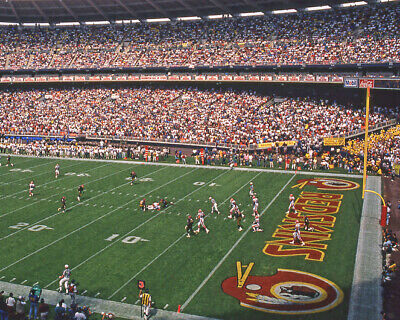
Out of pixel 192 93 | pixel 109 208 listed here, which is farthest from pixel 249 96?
pixel 109 208

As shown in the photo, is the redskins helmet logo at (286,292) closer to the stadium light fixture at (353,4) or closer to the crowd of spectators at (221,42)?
the crowd of spectators at (221,42)

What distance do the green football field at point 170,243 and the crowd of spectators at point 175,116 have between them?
A: 1085cm

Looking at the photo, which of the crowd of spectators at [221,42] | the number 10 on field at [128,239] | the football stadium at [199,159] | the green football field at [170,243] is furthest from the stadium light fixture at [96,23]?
the number 10 on field at [128,239]

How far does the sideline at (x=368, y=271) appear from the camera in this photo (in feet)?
46.8

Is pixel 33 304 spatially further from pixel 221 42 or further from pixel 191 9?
pixel 191 9

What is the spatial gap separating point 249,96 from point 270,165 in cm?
1555

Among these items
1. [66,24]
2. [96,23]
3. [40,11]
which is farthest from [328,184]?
[66,24]

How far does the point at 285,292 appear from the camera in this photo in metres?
15.6

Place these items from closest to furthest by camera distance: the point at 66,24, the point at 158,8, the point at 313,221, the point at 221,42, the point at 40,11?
the point at 313,221
the point at 221,42
the point at 158,8
the point at 40,11
the point at 66,24

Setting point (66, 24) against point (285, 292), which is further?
point (66, 24)

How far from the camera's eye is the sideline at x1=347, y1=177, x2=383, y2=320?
1425 cm

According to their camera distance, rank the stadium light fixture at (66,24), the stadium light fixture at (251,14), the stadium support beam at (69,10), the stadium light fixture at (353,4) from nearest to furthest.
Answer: the stadium light fixture at (353,4), the stadium light fixture at (251,14), the stadium support beam at (69,10), the stadium light fixture at (66,24)

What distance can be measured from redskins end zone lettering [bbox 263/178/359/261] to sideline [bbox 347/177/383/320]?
1415 mm

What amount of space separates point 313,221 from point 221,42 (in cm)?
3683
